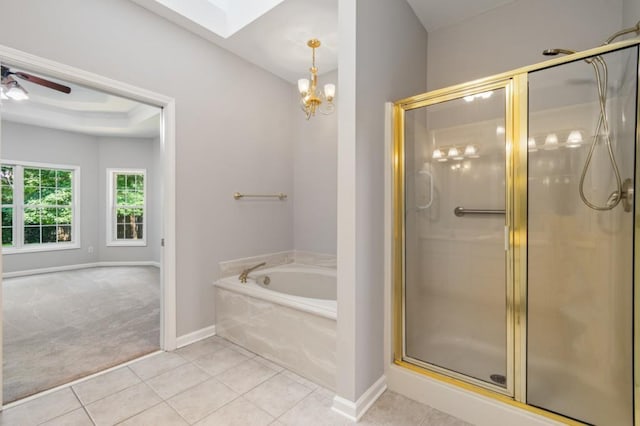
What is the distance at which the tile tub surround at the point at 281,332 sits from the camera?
1.96 metres

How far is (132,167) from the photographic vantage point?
6.11m

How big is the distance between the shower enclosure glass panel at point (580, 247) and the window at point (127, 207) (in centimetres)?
665

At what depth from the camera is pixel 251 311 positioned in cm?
243

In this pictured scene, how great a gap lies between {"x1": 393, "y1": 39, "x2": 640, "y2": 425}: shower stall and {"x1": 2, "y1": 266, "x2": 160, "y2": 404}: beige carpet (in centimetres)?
232

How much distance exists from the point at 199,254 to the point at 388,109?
6.66 ft

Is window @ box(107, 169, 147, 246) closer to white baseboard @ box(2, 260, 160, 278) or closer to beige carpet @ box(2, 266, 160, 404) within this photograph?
white baseboard @ box(2, 260, 160, 278)

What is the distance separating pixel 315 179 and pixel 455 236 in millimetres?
1732

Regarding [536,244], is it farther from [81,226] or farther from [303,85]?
[81,226]

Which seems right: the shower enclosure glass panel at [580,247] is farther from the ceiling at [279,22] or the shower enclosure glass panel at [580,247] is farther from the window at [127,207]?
the window at [127,207]

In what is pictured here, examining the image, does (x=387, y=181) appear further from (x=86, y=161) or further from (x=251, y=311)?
(x=86, y=161)

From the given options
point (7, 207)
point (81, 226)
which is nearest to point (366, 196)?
point (81, 226)

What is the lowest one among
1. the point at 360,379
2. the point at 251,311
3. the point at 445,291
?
the point at 360,379

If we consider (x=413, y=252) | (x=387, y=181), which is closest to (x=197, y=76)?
(x=387, y=181)

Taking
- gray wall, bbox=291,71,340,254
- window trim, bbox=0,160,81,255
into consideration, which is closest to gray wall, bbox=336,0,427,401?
gray wall, bbox=291,71,340,254
